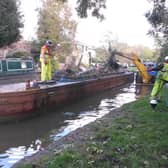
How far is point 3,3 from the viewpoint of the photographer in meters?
30.5

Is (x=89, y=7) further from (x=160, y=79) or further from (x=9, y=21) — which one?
(x=9, y=21)

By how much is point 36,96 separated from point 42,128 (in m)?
1.81

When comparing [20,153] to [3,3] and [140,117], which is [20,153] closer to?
[140,117]

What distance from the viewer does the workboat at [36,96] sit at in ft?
45.7

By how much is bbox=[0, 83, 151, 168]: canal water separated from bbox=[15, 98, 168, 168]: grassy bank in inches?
81.4

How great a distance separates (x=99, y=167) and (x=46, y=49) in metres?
10.7

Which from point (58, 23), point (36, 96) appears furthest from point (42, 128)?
point (58, 23)

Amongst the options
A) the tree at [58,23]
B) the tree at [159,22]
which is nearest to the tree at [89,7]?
the tree at [159,22]

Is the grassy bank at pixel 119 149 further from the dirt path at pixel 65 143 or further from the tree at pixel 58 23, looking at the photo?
the tree at pixel 58 23

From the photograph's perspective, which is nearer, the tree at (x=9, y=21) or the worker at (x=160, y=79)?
the worker at (x=160, y=79)

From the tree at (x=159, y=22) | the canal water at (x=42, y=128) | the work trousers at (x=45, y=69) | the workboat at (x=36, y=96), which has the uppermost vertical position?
the tree at (x=159, y=22)

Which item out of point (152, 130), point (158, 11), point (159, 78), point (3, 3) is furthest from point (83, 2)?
point (3, 3)

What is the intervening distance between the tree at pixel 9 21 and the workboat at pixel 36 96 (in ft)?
35.5

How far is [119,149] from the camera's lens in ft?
23.7
